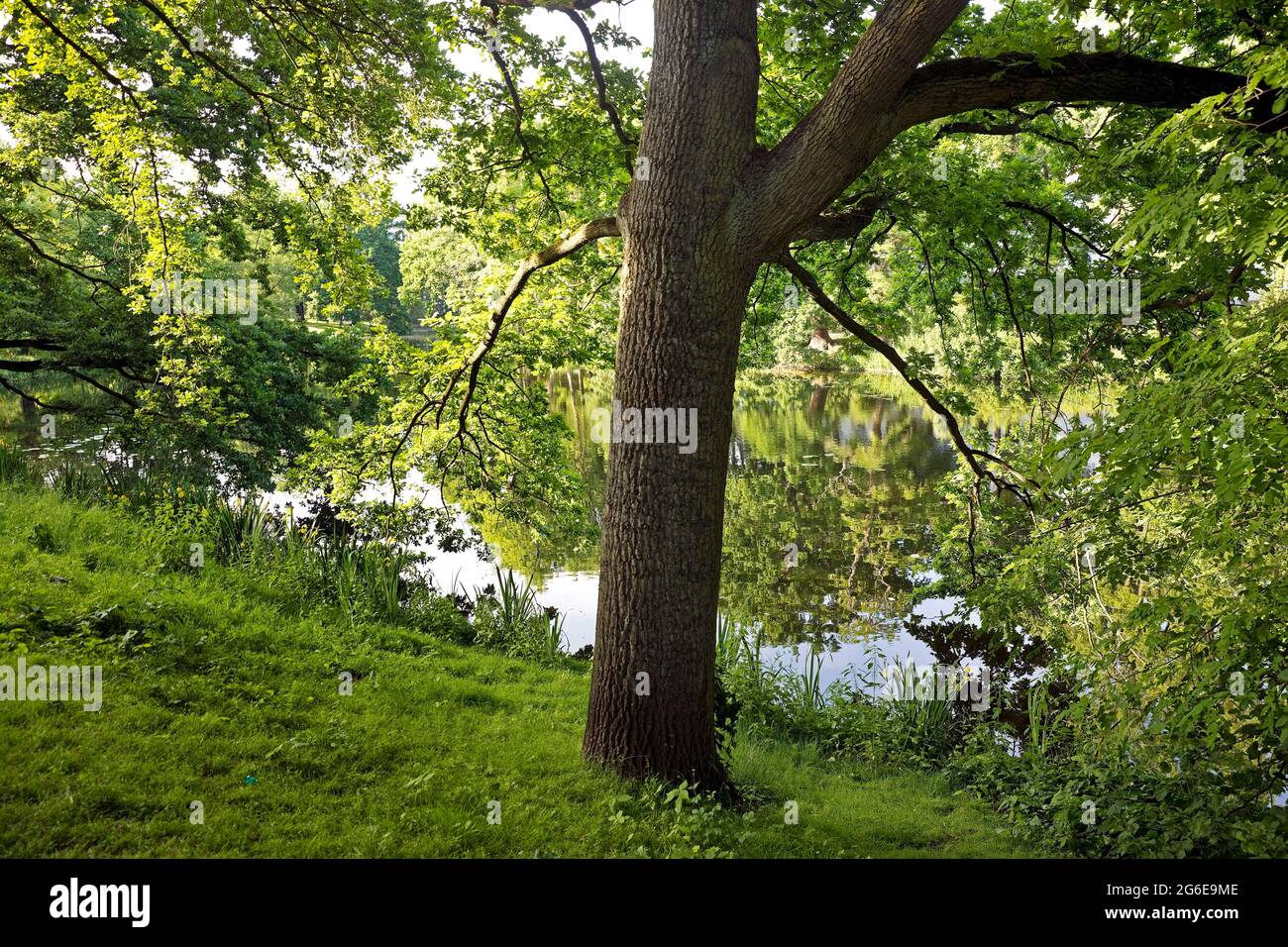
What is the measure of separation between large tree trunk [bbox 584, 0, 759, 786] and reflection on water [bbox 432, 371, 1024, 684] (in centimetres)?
458

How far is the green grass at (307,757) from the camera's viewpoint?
368 centimetres

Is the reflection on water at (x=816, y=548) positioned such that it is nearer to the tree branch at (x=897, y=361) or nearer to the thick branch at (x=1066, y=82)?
the tree branch at (x=897, y=361)

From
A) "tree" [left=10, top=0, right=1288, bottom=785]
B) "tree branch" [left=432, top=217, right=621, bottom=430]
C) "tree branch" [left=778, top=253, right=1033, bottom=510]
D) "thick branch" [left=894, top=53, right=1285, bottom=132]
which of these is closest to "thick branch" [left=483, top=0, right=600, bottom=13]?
"tree" [left=10, top=0, right=1288, bottom=785]

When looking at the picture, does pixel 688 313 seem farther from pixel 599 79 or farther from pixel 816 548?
pixel 816 548

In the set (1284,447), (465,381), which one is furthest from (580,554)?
(1284,447)

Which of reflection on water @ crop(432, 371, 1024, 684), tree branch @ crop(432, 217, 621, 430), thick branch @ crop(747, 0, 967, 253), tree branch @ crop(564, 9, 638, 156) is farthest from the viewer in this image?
reflection on water @ crop(432, 371, 1024, 684)

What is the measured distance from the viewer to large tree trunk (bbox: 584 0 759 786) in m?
4.54

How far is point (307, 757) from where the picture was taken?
4.43 meters

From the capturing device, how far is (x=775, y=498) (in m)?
19.9

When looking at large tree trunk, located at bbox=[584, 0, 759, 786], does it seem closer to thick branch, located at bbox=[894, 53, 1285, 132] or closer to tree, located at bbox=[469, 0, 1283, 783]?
tree, located at bbox=[469, 0, 1283, 783]

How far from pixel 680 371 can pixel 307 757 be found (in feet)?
10.0

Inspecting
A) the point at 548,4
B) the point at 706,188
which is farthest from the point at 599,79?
the point at 706,188

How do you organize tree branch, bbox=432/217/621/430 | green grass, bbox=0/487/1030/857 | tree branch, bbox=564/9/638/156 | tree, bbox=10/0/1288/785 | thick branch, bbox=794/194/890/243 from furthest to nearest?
tree branch, bbox=564/9/638/156 < thick branch, bbox=794/194/890/243 < tree branch, bbox=432/217/621/430 < tree, bbox=10/0/1288/785 < green grass, bbox=0/487/1030/857

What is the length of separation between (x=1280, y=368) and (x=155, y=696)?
241 inches
